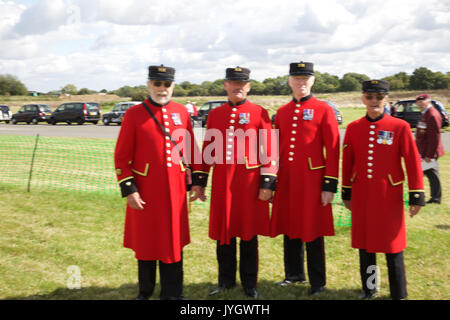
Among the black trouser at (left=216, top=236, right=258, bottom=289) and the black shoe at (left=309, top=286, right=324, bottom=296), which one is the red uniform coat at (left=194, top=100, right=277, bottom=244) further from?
the black shoe at (left=309, top=286, right=324, bottom=296)

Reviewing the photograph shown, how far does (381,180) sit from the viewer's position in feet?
12.4

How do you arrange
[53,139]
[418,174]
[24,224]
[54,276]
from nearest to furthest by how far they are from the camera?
1. [418,174]
2. [54,276]
3. [24,224]
4. [53,139]

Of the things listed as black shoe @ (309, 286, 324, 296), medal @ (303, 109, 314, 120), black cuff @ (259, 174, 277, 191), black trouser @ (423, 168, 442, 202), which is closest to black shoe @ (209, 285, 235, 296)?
black shoe @ (309, 286, 324, 296)

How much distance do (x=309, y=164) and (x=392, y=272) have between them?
1338 mm

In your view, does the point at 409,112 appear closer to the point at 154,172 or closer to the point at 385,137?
the point at 385,137

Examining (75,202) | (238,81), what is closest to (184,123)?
(238,81)

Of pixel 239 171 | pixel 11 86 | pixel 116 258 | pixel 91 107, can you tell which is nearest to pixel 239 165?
pixel 239 171

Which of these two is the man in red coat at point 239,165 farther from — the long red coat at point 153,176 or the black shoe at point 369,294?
the black shoe at point 369,294

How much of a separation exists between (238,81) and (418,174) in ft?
6.36

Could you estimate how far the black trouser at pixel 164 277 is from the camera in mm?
3914

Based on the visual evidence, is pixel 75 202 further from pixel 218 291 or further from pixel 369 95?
pixel 369 95

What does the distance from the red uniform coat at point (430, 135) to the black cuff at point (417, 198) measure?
407 cm

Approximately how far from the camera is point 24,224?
666 cm

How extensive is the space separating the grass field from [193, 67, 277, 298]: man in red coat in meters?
0.80
